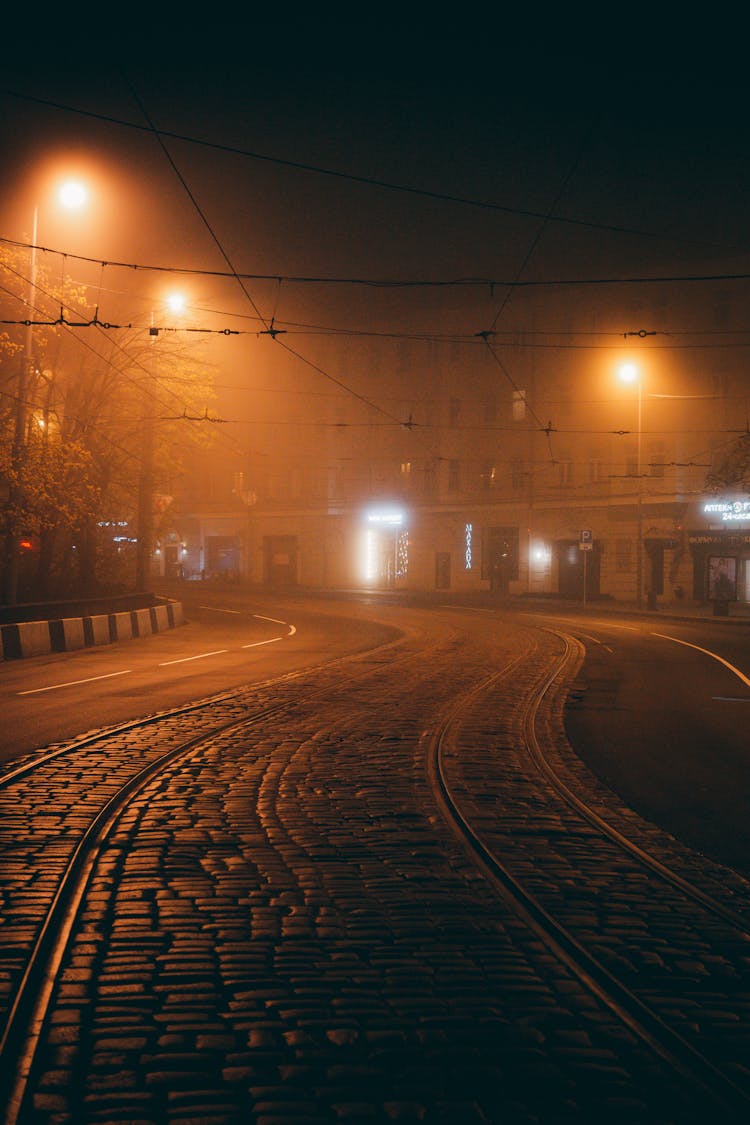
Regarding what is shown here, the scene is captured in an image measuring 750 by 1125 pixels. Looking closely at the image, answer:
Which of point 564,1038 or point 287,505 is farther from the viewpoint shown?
point 287,505

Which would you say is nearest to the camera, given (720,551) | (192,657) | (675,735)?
(675,735)

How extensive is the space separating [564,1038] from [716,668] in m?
18.6

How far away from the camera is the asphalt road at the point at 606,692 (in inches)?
366

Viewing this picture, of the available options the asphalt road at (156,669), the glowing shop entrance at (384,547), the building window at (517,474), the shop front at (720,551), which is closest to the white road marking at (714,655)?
the asphalt road at (156,669)

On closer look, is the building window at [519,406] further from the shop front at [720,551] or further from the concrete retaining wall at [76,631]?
the concrete retaining wall at [76,631]

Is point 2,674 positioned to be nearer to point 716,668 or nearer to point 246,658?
point 246,658

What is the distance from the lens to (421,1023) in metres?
4.18

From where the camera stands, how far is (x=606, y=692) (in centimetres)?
1719

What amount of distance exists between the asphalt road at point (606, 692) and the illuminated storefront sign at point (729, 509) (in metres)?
15.4

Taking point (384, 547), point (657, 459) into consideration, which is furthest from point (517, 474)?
point (384, 547)

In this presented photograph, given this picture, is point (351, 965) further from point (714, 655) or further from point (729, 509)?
point (729, 509)

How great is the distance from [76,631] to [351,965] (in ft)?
71.5

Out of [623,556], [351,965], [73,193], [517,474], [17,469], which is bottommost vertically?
[351,965]

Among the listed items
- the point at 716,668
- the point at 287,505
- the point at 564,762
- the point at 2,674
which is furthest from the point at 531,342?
the point at 564,762
